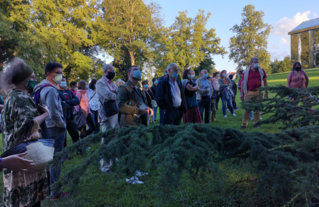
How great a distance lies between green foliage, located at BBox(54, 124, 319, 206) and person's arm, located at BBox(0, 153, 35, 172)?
54cm

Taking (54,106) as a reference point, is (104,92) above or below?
above

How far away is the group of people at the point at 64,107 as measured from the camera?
207 centimetres

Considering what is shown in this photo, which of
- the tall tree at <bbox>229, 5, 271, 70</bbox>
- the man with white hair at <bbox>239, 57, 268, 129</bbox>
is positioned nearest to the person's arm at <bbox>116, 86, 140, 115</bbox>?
the man with white hair at <bbox>239, 57, 268, 129</bbox>

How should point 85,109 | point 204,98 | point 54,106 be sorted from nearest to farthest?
1. point 54,106
2. point 85,109
3. point 204,98

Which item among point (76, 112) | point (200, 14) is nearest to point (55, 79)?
point (76, 112)

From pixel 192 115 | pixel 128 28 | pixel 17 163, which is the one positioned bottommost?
pixel 192 115

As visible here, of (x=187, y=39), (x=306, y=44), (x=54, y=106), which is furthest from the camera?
(x=306, y=44)

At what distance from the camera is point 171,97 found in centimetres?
504

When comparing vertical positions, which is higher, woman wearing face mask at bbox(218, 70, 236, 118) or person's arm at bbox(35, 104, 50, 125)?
person's arm at bbox(35, 104, 50, 125)

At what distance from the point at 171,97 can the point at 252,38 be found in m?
55.4

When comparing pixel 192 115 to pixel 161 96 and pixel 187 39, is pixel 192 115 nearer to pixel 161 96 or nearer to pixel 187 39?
pixel 161 96

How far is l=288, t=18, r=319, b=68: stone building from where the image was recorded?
1840 inches

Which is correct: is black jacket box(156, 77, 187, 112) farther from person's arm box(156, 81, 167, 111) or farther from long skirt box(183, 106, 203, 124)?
long skirt box(183, 106, 203, 124)

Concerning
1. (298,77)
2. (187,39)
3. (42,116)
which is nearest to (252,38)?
(187,39)
